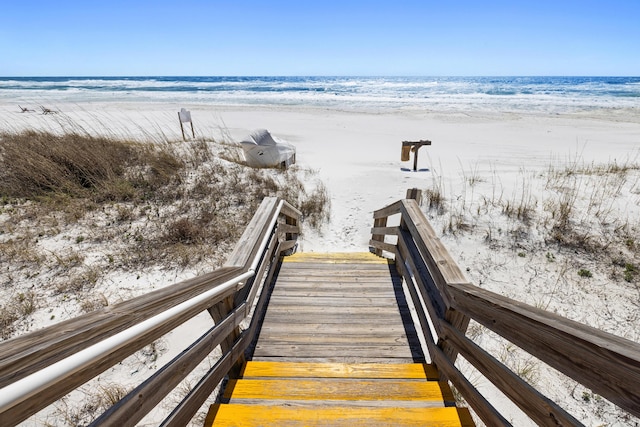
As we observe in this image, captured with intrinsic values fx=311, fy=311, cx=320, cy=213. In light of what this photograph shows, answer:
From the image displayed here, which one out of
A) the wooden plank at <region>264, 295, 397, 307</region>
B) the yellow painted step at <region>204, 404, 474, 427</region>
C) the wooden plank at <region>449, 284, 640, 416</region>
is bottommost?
the wooden plank at <region>264, 295, 397, 307</region>

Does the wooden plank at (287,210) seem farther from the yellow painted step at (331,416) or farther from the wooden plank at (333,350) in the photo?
the yellow painted step at (331,416)

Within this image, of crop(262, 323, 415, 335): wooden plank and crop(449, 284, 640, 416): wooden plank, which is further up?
crop(449, 284, 640, 416): wooden plank

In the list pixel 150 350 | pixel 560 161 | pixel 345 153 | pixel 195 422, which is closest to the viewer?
pixel 195 422

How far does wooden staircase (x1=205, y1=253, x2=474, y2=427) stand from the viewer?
190 cm

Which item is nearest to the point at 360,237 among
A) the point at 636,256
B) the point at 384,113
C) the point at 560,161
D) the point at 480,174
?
the point at 636,256

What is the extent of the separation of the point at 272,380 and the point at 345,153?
12.3m

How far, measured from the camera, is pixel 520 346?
1.43 m

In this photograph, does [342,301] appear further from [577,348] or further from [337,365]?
[577,348]

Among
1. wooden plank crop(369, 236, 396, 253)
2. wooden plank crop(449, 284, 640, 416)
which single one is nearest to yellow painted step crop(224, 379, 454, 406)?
wooden plank crop(449, 284, 640, 416)

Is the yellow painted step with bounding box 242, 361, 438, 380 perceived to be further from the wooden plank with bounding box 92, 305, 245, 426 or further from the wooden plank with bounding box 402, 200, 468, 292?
the wooden plank with bounding box 402, 200, 468, 292

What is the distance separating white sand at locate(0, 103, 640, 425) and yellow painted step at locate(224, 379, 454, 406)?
137 centimetres

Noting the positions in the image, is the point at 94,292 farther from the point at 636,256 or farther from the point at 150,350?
the point at 636,256

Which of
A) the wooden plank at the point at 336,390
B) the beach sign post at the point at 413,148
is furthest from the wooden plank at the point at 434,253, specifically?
the beach sign post at the point at 413,148

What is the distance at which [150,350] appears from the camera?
3.39 metres
